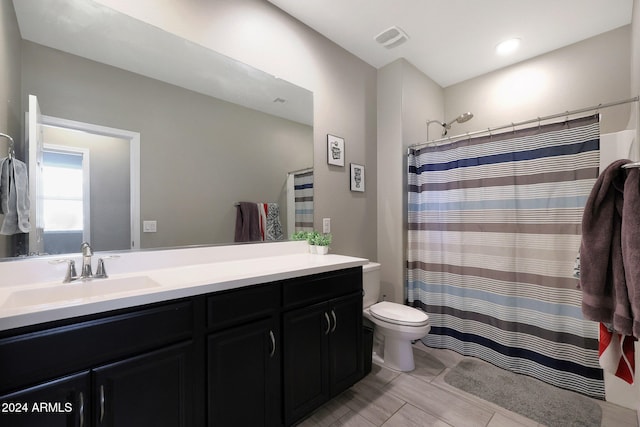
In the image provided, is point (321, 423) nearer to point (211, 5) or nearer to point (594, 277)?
point (594, 277)

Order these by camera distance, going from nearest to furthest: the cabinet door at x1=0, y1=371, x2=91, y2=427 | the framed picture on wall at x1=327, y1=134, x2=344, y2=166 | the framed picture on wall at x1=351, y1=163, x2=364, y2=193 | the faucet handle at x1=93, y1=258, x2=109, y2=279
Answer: the cabinet door at x1=0, y1=371, x2=91, y2=427 < the faucet handle at x1=93, y1=258, x2=109, y2=279 < the framed picture on wall at x1=327, y1=134, x2=344, y2=166 < the framed picture on wall at x1=351, y1=163, x2=364, y2=193

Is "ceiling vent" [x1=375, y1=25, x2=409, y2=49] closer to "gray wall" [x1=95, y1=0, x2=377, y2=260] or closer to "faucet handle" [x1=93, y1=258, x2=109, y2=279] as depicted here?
"gray wall" [x1=95, y1=0, x2=377, y2=260]

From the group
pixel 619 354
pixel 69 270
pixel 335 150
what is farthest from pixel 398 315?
pixel 69 270

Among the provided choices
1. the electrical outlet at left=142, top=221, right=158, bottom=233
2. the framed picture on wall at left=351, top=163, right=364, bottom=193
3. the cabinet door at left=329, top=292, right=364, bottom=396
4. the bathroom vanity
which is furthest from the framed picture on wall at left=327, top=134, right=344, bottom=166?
the electrical outlet at left=142, top=221, right=158, bottom=233

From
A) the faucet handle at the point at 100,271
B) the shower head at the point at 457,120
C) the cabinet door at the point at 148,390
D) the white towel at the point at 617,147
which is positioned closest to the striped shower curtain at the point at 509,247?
the white towel at the point at 617,147

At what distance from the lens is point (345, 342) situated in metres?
1.70

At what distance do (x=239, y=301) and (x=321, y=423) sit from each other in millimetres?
955

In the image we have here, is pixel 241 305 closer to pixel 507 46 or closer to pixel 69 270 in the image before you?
pixel 69 270

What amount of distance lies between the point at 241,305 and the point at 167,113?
116cm

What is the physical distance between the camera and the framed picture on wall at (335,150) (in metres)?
2.28

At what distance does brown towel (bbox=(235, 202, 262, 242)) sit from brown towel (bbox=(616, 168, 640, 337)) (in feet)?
5.85

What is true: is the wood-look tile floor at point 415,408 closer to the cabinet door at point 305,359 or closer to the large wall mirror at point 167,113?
the cabinet door at point 305,359

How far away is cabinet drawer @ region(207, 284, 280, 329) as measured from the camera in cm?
115

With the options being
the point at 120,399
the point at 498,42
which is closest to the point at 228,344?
the point at 120,399
